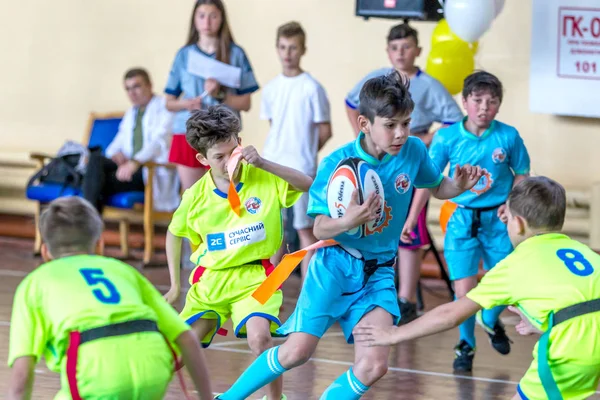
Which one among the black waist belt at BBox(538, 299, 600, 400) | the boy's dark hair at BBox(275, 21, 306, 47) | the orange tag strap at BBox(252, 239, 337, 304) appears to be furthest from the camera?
the boy's dark hair at BBox(275, 21, 306, 47)

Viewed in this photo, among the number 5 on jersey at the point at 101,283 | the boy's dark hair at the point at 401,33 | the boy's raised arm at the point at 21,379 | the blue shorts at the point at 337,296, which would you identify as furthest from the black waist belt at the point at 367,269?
the boy's dark hair at the point at 401,33

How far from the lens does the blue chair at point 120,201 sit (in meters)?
9.41

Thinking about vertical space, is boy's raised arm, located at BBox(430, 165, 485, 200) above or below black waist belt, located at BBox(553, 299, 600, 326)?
above

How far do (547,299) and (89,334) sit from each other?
4.68 feet

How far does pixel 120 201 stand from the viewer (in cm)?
941

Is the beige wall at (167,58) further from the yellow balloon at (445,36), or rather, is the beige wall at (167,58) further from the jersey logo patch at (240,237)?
the jersey logo patch at (240,237)

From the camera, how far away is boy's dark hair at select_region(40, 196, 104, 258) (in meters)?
3.21

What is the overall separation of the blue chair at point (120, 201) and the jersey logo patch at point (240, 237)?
4.75 meters

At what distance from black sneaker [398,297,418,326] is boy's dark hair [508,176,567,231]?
3.41 m

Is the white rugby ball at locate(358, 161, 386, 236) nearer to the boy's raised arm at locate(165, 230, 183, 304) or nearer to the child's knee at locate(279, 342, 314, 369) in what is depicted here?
the child's knee at locate(279, 342, 314, 369)

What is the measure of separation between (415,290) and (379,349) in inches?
131

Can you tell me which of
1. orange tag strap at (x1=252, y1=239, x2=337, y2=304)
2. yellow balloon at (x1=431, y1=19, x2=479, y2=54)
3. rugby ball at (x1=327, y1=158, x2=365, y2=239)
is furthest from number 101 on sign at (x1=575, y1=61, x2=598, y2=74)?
rugby ball at (x1=327, y1=158, x2=365, y2=239)

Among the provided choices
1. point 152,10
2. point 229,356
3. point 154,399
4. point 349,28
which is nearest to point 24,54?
point 152,10

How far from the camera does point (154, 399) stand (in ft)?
10.3
